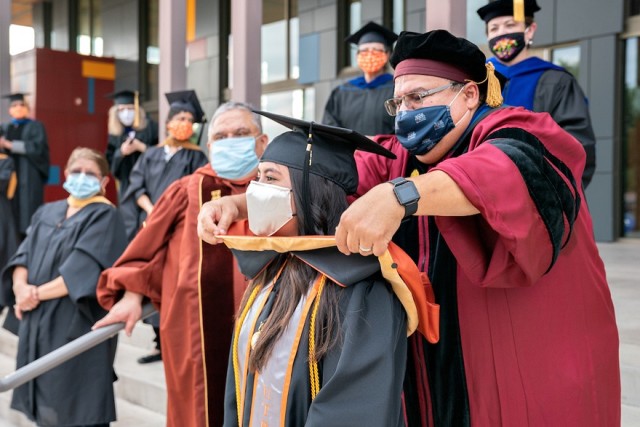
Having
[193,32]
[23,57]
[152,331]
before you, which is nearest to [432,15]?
[152,331]

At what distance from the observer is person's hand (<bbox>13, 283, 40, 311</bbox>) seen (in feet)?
11.8

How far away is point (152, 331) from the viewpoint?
5.40 m

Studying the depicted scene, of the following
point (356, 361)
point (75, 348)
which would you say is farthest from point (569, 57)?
point (356, 361)

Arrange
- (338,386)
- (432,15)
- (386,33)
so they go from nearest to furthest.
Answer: (338,386) < (432,15) < (386,33)

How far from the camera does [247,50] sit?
5.19m

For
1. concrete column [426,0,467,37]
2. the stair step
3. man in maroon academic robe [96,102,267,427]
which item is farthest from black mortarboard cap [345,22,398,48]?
the stair step

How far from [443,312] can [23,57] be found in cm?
1177

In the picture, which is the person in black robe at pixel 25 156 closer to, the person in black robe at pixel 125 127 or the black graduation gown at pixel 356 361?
the person in black robe at pixel 125 127

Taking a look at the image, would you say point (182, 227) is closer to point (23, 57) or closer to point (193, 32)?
point (193, 32)

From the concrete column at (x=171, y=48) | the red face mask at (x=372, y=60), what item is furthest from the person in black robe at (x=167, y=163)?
the red face mask at (x=372, y=60)

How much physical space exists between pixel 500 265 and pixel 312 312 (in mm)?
459

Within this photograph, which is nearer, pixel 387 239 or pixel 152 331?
pixel 387 239

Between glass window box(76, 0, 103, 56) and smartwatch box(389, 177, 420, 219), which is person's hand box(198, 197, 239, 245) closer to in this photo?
smartwatch box(389, 177, 420, 219)

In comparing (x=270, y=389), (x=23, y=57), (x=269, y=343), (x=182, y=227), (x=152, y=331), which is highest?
(x=23, y=57)
